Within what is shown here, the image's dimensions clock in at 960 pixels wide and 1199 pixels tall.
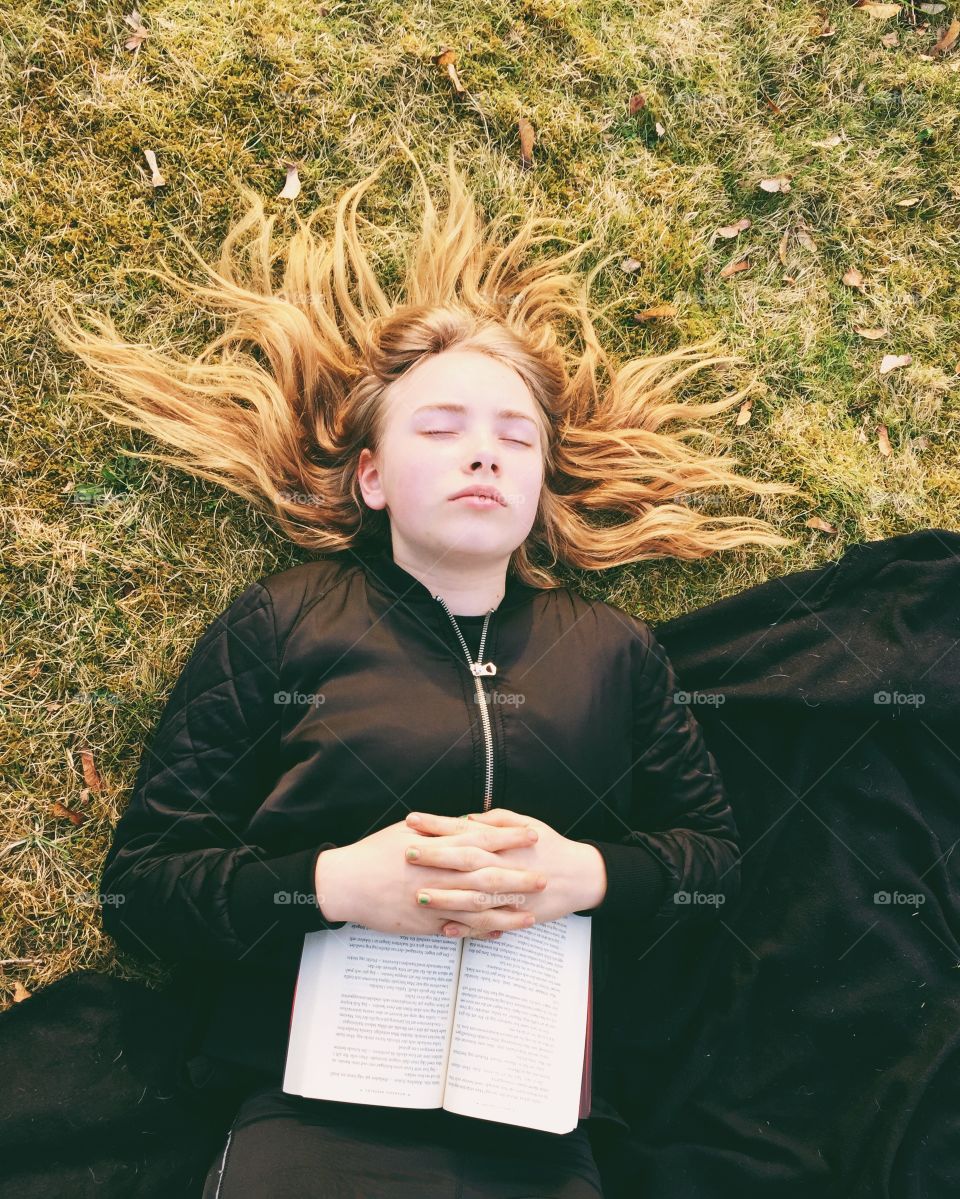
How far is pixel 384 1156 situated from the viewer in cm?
279

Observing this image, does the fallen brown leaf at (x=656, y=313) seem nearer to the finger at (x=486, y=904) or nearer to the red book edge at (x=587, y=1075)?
the finger at (x=486, y=904)

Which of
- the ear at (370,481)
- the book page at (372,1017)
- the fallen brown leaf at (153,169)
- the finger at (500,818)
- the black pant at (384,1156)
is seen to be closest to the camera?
the black pant at (384,1156)

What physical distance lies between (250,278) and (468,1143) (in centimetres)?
345

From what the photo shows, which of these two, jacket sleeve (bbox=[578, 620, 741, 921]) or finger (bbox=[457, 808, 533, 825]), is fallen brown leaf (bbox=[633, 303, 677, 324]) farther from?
finger (bbox=[457, 808, 533, 825])

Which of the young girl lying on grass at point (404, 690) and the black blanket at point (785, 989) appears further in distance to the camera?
the black blanket at point (785, 989)

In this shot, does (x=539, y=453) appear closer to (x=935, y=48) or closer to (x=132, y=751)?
(x=132, y=751)

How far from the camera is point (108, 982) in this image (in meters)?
3.29

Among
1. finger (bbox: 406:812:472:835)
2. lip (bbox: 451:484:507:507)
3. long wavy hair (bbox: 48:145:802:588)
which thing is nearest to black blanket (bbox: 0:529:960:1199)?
long wavy hair (bbox: 48:145:802:588)

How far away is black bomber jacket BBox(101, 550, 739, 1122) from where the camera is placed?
2924mm

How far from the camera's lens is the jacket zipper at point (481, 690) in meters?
3.05

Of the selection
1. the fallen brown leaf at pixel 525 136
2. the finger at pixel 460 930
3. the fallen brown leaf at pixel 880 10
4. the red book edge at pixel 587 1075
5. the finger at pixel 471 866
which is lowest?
the red book edge at pixel 587 1075

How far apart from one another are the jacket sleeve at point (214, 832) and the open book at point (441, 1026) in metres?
0.19

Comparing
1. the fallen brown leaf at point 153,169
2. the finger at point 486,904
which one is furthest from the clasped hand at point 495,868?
the fallen brown leaf at point 153,169

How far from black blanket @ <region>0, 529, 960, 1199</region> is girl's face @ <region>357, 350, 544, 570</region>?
1095 mm
